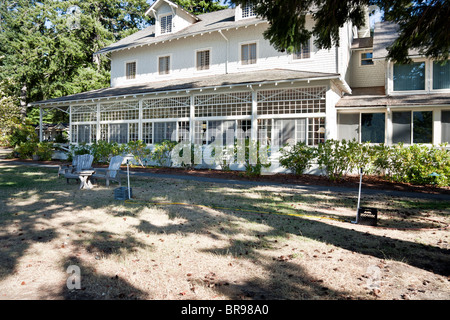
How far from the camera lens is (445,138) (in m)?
14.9

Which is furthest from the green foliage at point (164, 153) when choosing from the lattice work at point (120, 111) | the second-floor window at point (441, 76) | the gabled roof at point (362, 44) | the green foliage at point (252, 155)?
the second-floor window at point (441, 76)

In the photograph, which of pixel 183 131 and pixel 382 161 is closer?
pixel 382 161

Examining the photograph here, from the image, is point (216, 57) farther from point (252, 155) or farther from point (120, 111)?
point (252, 155)

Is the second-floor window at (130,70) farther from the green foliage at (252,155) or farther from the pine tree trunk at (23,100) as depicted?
the pine tree trunk at (23,100)

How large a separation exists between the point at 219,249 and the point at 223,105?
1325cm

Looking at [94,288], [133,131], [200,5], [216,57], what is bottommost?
[94,288]

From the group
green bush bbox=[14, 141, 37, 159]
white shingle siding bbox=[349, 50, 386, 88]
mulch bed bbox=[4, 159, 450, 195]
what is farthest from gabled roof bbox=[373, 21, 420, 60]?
green bush bbox=[14, 141, 37, 159]

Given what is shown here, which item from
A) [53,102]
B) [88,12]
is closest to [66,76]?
[88,12]

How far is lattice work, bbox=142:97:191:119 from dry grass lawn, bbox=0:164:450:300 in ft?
34.8

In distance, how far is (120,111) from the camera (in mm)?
20375

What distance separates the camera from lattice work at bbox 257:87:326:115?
14453mm

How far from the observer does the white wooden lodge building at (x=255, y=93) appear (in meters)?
14.9

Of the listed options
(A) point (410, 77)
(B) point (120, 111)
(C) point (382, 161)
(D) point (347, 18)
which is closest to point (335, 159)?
(C) point (382, 161)

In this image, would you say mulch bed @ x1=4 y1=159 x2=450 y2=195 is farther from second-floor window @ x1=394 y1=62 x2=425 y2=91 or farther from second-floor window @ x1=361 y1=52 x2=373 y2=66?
second-floor window @ x1=361 y1=52 x2=373 y2=66
